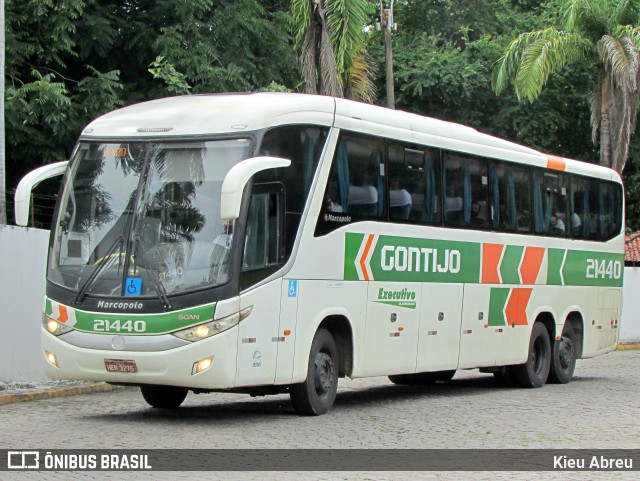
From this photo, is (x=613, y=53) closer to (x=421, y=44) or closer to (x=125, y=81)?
(x=125, y=81)

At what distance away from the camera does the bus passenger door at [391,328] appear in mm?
14570

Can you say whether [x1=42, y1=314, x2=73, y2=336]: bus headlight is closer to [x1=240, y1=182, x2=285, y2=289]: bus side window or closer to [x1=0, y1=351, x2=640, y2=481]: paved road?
[x1=0, y1=351, x2=640, y2=481]: paved road

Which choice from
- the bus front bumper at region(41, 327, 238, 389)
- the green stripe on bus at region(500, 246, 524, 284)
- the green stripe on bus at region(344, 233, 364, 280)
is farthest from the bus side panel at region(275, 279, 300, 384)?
the green stripe on bus at region(500, 246, 524, 284)

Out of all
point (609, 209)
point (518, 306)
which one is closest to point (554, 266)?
point (518, 306)

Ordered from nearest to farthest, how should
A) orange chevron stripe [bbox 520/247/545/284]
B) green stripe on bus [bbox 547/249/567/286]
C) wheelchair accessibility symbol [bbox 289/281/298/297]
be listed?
wheelchair accessibility symbol [bbox 289/281/298/297]
orange chevron stripe [bbox 520/247/545/284]
green stripe on bus [bbox 547/249/567/286]

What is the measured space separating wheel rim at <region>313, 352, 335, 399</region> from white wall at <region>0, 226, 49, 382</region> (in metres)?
4.94

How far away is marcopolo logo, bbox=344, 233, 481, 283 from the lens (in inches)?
560

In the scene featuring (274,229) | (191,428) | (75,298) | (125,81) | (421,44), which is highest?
(421,44)

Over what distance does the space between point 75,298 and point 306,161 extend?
9.40ft

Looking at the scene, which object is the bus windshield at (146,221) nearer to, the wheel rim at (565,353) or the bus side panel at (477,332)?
the bus side panel at (477,332)

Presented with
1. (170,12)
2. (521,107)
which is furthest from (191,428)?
(521,107)

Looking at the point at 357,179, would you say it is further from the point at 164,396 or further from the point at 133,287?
the point at 164,396

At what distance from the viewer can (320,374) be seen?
13.6 metres

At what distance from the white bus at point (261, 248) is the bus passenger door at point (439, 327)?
27 mm
